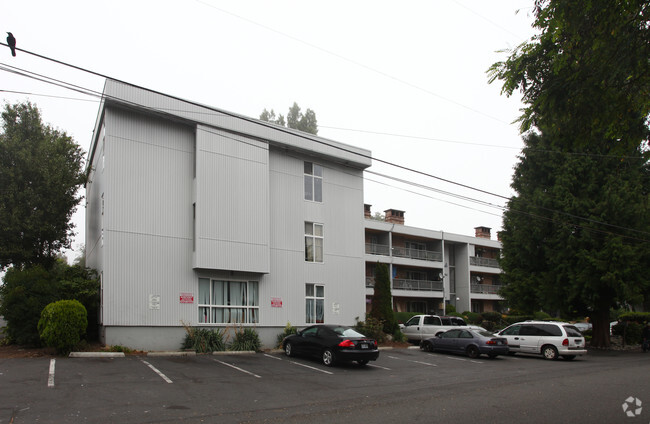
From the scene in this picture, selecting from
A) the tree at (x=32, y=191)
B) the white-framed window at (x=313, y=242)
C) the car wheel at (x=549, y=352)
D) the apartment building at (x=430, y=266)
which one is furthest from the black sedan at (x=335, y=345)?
the apartment building at (x=430, y=266)

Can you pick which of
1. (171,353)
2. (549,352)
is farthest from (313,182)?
(549,352)

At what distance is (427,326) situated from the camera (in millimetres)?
26578

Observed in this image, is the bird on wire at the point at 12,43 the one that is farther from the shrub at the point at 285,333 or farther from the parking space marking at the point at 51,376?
the shrub at the point at 285,333

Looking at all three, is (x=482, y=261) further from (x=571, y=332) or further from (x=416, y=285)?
(x=571, y=332)

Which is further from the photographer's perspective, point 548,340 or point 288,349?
point 548,340

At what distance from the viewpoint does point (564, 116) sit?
9852 millimetres

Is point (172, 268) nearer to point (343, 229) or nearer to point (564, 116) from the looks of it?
point (343, 229)

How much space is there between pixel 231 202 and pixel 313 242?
5.16 m

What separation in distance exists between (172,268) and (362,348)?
826cm

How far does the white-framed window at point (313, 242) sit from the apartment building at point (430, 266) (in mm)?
17085

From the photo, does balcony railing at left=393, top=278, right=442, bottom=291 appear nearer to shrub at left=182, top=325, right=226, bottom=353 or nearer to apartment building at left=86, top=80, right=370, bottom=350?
apartment building at left=86, top=80, right=370, bottom=350

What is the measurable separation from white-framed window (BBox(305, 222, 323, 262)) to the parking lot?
265 inches

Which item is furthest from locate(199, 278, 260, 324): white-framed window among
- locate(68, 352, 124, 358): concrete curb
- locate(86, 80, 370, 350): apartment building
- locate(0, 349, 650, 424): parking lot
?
locate(68, 352, 124, 358): concrete curb

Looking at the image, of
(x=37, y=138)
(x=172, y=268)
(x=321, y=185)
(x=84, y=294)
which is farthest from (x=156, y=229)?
(x=37, y=138)
